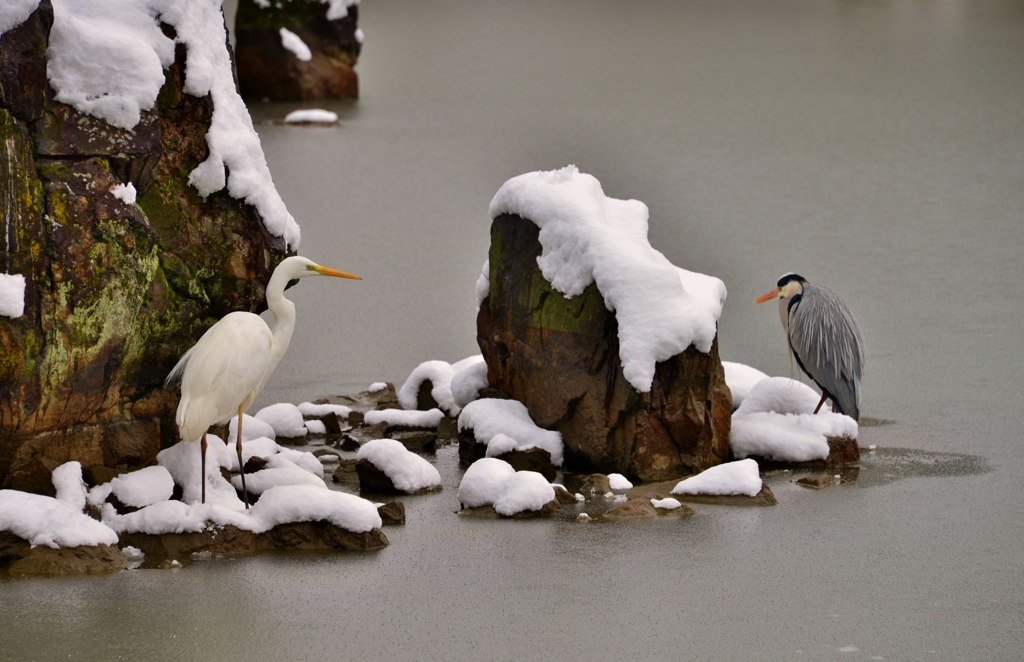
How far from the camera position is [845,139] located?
11836 mm

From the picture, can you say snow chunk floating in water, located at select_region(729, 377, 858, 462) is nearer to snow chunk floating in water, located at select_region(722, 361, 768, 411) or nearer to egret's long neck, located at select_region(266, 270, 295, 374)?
snow chunk floating in water, located at select_region(722, 361, 768, 411)

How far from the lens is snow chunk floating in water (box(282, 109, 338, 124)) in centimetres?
1191

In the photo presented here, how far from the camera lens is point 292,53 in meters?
12.6

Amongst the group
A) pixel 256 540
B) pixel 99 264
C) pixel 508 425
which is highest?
pixel 99 264

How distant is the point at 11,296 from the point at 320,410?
1856mm

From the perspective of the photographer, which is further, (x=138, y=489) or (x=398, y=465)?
(x=398, y=465)

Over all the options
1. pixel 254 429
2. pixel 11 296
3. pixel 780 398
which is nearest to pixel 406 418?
pixel 254 429

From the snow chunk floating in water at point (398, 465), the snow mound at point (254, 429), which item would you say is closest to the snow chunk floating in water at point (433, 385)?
the snow mound at point (254, 429)

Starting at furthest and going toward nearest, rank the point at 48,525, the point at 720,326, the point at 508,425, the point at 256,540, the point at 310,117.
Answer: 1. the point at 310,117
2. the point at 720,326
3. the point at 508,425
4. the point at 256,540
5. the point at 48,525

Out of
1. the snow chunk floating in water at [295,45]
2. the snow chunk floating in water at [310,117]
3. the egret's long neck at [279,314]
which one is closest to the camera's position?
the egret's long neck at [279,314]

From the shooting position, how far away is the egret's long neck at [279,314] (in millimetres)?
4406

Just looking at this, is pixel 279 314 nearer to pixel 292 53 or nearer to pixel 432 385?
pixel 432 385

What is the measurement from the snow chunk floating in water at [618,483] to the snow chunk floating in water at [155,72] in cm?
138

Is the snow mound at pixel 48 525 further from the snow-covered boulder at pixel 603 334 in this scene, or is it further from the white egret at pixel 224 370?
the snow-covered boulder at pixel 603 334
